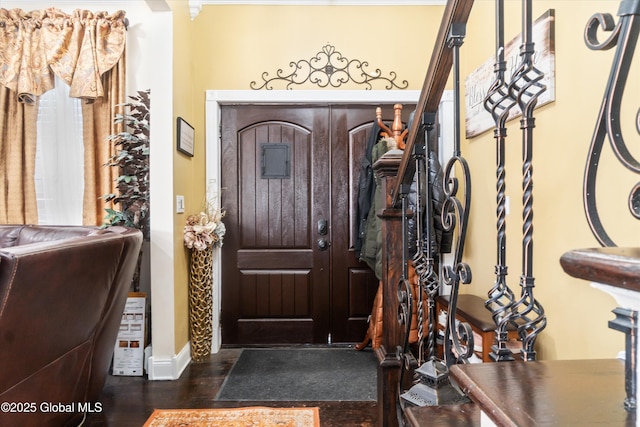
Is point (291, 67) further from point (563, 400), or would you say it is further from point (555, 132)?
point (563, 400)

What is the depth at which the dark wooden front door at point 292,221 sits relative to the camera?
A: 293cm

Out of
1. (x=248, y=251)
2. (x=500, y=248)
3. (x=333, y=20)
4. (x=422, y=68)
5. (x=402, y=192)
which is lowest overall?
(x=248, y=251)

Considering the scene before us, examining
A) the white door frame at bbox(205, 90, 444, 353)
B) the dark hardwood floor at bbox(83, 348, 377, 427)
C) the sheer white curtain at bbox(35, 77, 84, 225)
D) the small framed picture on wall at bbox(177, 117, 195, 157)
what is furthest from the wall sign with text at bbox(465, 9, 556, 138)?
the sheer white curtain at bbox(35, 77, 84, 225)

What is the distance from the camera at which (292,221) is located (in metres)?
2.94

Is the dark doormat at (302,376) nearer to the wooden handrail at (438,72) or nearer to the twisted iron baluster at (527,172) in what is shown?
the wooden handrail at (438,72)

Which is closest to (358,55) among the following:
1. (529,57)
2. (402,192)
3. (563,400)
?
(402,192)

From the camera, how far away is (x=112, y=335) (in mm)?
1890

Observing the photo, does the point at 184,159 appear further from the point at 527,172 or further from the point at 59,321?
the point at 527,172

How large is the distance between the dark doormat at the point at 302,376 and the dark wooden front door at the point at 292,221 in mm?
219

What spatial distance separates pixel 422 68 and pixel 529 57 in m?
2.46

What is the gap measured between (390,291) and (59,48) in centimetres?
282

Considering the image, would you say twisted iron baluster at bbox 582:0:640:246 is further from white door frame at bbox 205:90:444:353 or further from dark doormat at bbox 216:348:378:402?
white door frame at bbox 205:90:444:353

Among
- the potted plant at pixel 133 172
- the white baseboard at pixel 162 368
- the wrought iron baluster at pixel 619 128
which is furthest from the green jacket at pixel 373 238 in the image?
the wrought iron baluster at pixel 619 128

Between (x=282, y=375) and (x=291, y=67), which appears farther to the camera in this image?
(x=291, y=67)
